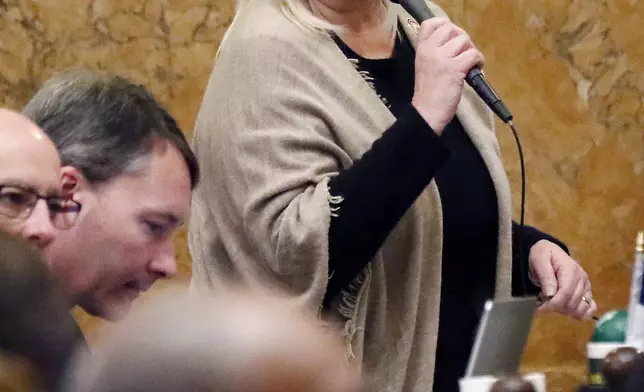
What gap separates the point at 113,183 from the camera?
103cm

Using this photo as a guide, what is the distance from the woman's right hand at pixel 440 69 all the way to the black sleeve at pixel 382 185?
0.02 meters

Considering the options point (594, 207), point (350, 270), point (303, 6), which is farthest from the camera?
point (594, 207)

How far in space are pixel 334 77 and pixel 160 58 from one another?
101 centimetres

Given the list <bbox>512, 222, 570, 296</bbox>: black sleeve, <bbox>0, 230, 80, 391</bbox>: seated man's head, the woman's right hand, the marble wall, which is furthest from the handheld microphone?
the marble wall

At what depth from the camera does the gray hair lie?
1.02 meters

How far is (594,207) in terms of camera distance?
2.40m

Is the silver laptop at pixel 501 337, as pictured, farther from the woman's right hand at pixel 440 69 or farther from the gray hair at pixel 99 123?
the gray hair at pixel 99 123

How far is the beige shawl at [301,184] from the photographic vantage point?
1115 millimetres

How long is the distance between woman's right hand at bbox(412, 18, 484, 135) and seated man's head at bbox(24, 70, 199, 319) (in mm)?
265

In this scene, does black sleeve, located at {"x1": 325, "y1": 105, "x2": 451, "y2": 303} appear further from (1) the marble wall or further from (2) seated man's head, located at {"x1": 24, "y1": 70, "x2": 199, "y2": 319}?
(1) the marble wall

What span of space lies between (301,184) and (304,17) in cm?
21

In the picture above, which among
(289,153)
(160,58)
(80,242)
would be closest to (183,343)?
(80,242)

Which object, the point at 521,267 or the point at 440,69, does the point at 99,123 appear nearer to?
the point at 440,69

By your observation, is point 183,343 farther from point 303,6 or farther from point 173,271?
point 303,6
